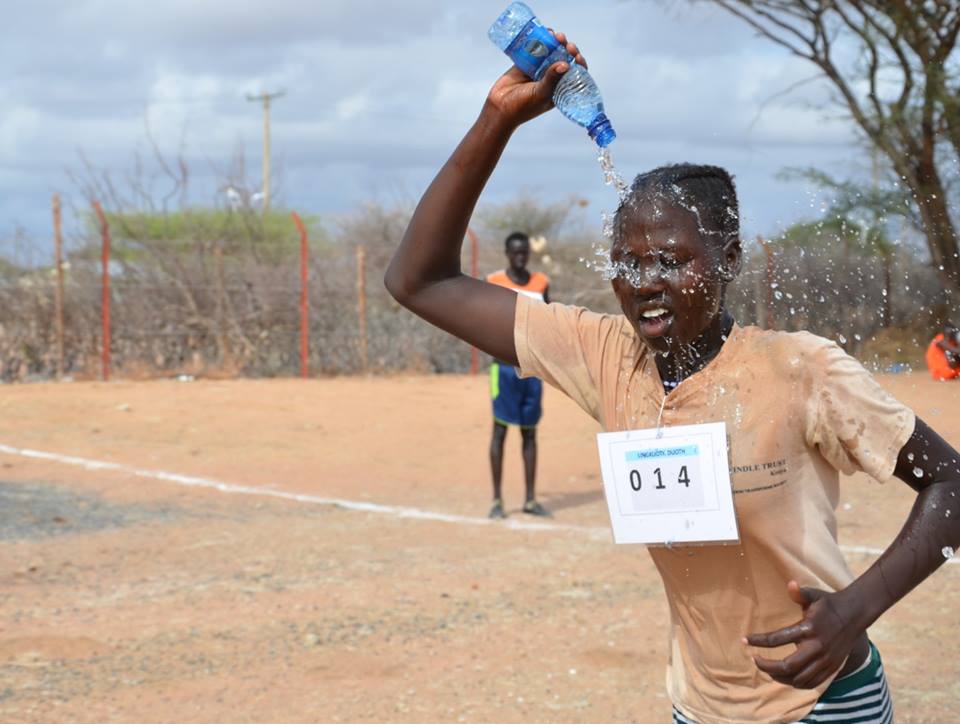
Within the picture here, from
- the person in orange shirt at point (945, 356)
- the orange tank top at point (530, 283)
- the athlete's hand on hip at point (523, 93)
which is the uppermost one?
the athlete's hand on hip at point (523, 93)

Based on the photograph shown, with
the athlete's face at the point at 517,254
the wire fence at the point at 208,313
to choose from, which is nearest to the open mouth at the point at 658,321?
the athlete's face at the point at 517,254

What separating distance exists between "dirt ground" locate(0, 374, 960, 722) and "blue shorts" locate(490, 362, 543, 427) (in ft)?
2.57

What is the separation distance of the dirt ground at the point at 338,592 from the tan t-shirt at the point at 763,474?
0.59 m

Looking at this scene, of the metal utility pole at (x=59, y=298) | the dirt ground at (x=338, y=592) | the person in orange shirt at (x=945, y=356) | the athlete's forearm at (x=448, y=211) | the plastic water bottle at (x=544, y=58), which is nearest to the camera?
the plastic water bottle at (x=544, y=58)

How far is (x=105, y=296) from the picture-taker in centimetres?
1819

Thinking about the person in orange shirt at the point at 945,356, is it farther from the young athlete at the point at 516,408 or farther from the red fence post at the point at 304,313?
the red fence post at the point at 304,313

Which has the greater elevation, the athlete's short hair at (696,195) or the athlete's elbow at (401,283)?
the athlete's short hair at (696,195)

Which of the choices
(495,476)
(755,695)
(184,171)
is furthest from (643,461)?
(184,171)

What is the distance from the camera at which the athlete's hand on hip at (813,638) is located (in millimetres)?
2244

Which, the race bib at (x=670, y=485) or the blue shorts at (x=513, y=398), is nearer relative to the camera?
the race bib at (x=670, y=485)

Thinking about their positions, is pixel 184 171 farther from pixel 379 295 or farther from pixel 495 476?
pixel 495 476

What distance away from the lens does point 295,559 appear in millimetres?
7973

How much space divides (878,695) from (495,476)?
7011mm

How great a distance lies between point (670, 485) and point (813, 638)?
44 centimetres
